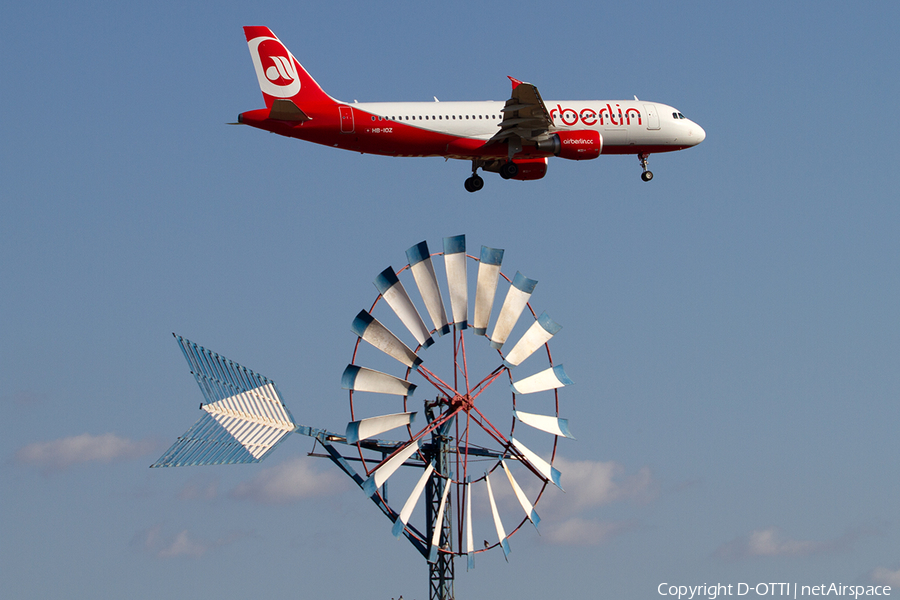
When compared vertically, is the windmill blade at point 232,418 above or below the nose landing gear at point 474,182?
below

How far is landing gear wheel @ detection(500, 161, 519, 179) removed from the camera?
79.9 meters

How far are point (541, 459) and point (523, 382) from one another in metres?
3.12

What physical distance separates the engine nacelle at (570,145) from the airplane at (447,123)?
6 centimetres

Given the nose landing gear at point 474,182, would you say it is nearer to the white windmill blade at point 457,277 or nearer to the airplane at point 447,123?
the airplane at point 447,123

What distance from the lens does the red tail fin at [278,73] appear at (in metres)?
78.8

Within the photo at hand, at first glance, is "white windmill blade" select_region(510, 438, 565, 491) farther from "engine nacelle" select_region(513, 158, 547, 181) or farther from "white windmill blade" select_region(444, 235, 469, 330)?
"engine nacelle" select_region(513, 158, 547, 181)

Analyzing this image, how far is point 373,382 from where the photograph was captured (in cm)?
5409

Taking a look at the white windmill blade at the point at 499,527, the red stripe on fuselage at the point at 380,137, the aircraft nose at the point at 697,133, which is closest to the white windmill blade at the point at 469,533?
the white windmill blade at the point at 499,527

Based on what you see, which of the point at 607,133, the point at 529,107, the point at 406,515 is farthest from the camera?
the point at 607,133

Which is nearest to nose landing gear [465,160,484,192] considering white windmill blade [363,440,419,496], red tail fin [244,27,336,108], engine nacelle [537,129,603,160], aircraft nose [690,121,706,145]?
engine nacelle [537,129,603,160]

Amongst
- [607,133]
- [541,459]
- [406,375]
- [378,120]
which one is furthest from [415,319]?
[607,133]

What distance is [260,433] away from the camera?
55500mm

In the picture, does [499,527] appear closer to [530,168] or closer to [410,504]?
[410,504]

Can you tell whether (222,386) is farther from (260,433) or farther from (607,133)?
(607,133)
